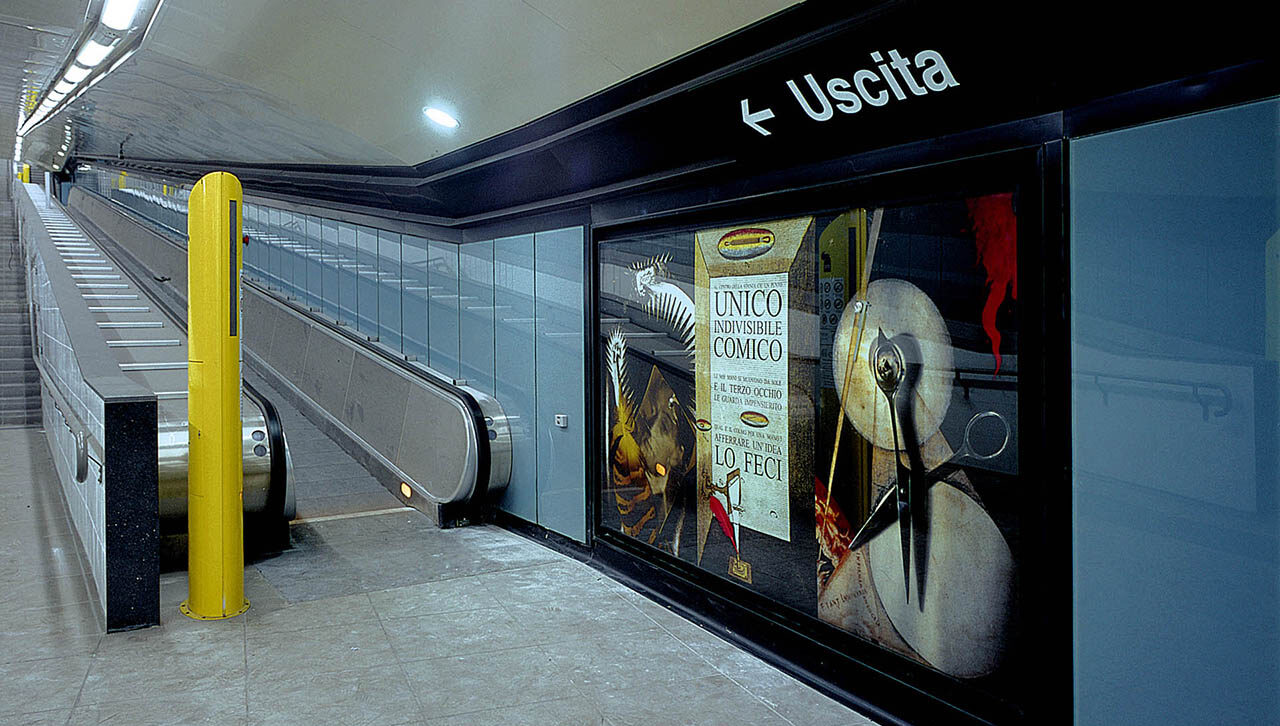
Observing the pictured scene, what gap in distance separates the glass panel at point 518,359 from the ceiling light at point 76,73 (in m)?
3.88

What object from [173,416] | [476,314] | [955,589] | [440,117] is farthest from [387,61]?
[955,589]

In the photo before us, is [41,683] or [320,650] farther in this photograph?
[320,650]

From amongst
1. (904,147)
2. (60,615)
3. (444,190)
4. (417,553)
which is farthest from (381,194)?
(904,147)

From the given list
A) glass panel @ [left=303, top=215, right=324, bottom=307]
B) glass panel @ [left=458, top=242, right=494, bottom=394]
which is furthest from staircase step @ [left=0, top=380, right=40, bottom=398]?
glass panel @ [left=458, top=242, right=494, bottom=394]

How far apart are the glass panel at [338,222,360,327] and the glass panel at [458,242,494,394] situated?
3002 mm

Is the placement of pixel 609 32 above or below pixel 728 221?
above

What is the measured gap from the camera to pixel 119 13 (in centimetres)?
548

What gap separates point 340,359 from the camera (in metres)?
8.77

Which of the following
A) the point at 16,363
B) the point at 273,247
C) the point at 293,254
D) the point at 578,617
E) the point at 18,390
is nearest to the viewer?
the point at 578,617

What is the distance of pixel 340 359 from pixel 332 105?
340 cm

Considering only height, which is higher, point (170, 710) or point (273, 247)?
point (273, 247)

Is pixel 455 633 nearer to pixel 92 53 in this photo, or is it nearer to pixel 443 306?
pixel 443 306

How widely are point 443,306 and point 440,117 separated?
2437 mm

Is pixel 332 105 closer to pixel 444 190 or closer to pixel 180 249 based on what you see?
pixel 444 190
